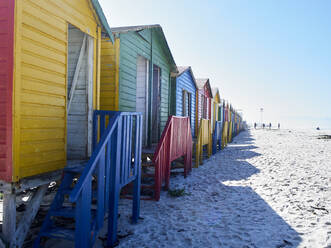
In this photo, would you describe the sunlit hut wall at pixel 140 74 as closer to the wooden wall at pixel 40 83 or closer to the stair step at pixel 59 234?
the wooden wall at pixel 40 83

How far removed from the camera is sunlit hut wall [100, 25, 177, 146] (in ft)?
20.3

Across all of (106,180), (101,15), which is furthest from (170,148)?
(101,15)

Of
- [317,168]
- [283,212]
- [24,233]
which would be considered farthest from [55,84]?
[317,168]

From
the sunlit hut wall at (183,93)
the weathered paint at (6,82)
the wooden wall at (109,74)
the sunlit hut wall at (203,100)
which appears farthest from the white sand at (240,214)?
the sunlit hut wall at (203,100)

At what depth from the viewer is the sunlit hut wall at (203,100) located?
14.2m

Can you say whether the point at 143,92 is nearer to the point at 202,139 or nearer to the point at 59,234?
the point at 202,139

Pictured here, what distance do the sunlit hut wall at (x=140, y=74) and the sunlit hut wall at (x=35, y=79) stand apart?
1.33 metres

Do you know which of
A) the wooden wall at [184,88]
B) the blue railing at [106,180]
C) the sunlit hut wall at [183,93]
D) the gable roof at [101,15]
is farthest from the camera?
the wooden wall at [184,88]

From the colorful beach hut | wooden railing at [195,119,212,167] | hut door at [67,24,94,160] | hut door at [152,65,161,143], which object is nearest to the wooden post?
the colorful beach hut

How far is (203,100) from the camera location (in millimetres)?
15766

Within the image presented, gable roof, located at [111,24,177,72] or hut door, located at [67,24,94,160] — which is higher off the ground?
gable roof, located at [111,24,177,72]

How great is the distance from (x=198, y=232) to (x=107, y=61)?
4273 mm

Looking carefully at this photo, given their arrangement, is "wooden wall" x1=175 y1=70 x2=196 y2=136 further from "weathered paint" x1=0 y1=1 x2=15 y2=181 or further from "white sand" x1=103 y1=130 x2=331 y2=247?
"weathered paint" x1=0 y1=1 x2=15 y2=181

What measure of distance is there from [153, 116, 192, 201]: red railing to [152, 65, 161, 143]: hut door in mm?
1185
